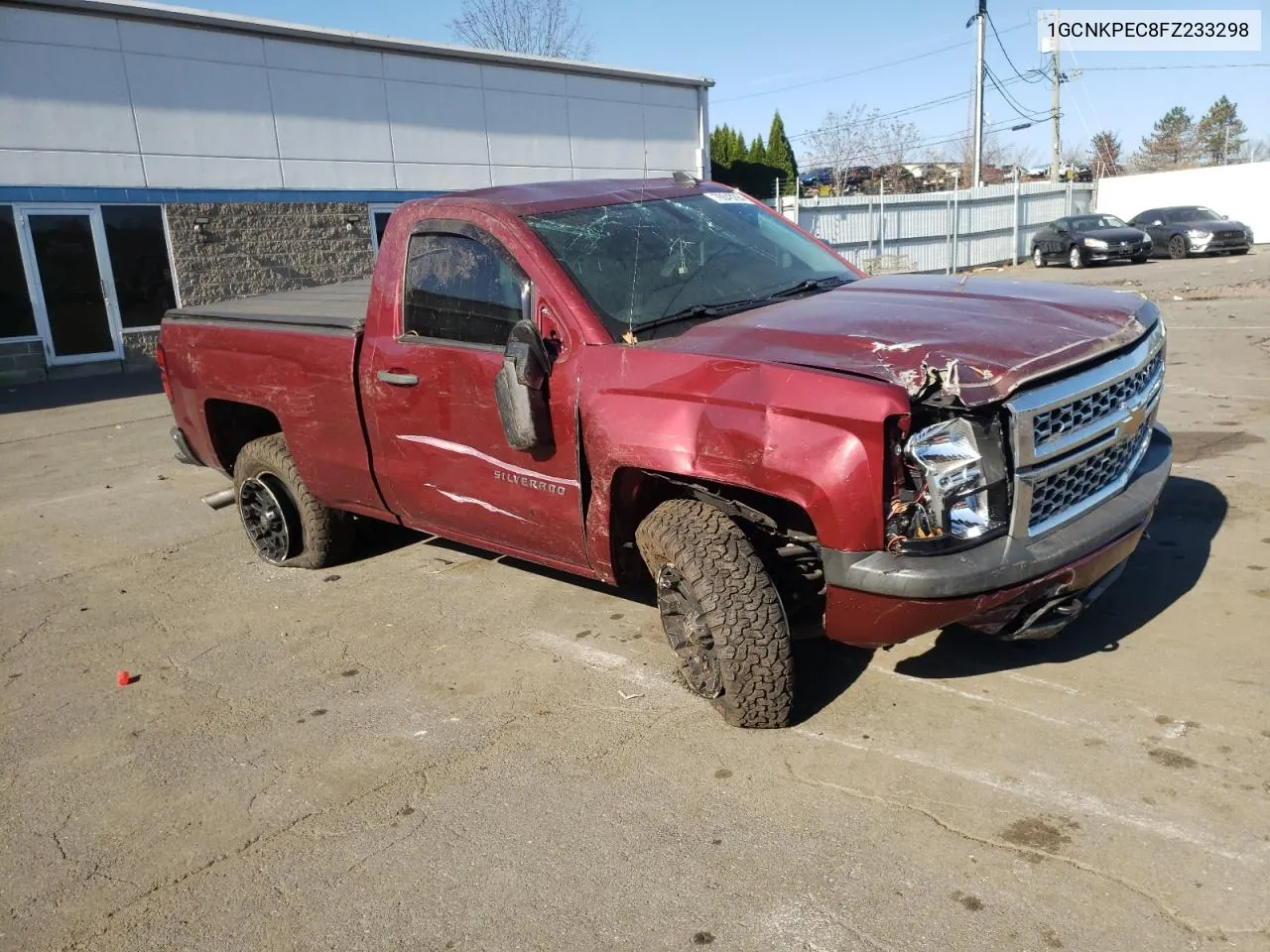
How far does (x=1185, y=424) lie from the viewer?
7.44 metres

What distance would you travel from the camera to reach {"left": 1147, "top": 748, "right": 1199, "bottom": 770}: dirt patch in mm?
3160

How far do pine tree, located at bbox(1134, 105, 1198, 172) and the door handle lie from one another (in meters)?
74.3

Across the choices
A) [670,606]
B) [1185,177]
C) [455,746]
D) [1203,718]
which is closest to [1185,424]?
[1203,718]

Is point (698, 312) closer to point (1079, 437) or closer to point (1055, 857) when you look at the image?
point (1079, 437)

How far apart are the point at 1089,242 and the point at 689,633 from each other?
25.5 m

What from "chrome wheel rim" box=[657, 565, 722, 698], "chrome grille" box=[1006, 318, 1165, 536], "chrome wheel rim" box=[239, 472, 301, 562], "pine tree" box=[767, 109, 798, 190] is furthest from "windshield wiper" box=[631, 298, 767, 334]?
"pine tree" box=[767, 109, 798, 190]

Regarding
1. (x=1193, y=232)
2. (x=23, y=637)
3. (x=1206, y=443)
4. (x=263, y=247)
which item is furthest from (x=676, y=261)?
(x=1193, y=232)

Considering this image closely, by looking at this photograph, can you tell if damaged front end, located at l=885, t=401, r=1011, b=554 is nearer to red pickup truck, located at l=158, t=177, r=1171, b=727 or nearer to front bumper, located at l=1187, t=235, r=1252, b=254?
red pickup truck, located at l=158, t=177, r=1171, b=727

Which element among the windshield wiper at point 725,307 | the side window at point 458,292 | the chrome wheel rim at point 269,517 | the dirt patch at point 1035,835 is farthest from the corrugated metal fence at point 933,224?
the dirt patch at point 1035,835

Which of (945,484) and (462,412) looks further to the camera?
(462,412)

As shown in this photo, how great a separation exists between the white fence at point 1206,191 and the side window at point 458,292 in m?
34.6

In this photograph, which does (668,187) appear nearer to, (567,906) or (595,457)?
(595,457)

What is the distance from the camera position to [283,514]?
5695 millimetres

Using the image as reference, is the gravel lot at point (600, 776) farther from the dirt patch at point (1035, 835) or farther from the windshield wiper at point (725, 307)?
the windshield wiper at point (725, 307)
